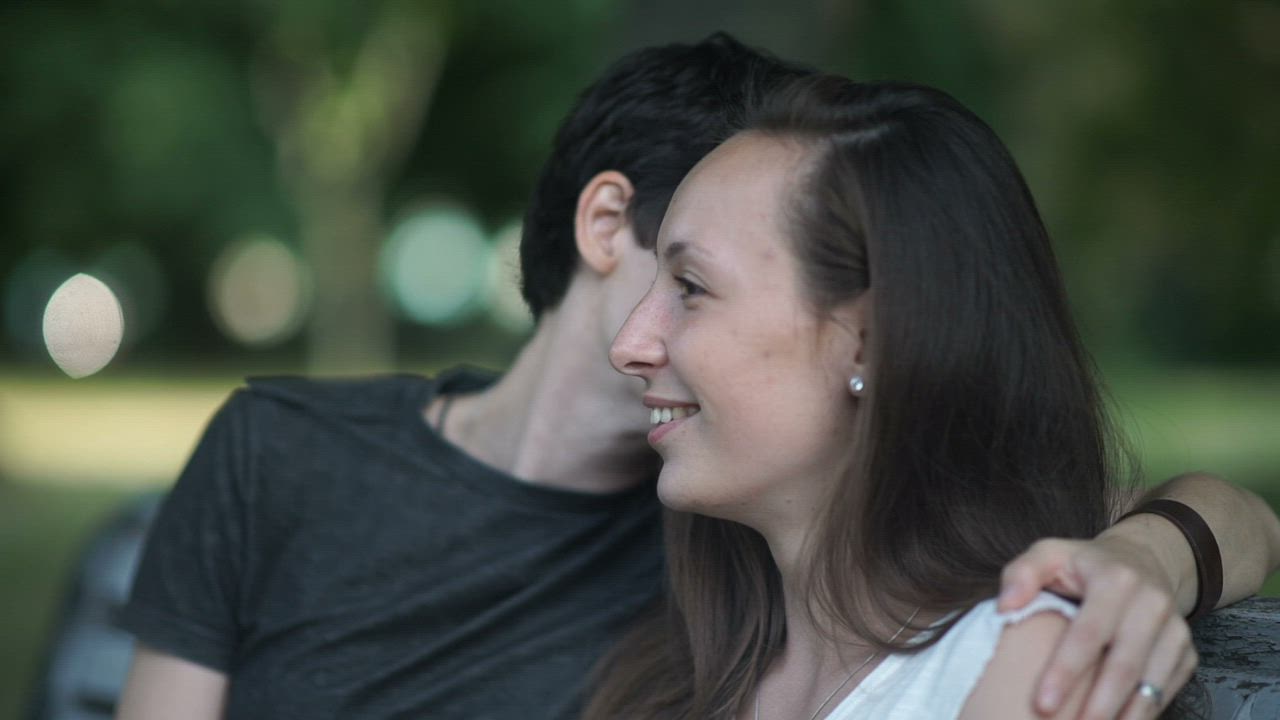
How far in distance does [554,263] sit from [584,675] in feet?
2.72

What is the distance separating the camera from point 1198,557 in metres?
1.98

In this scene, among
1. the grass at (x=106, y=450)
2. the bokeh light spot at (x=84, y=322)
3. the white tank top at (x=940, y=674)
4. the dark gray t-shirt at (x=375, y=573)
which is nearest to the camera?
the white tank top at (x=940, y=674)

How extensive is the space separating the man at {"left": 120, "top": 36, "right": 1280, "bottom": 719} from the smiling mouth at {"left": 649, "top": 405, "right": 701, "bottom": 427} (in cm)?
58

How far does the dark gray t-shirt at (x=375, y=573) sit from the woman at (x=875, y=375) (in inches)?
27.7

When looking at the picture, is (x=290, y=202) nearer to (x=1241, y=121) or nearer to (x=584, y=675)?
(x=1241, y=121)

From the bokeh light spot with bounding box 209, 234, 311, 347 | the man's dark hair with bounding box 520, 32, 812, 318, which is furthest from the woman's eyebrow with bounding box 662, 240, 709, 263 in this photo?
the bokeh light spot with bounding box 209, 234, 311, 347

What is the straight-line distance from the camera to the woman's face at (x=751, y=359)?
200 centimetres

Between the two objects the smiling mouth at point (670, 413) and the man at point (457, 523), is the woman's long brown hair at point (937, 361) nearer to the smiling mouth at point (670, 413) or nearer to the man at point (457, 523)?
the smiling mouth at point (670, 413)

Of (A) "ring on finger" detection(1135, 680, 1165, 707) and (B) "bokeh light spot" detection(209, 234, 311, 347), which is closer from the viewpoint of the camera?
(A) "ring on finger" detection(1135, 680, 1165, 707)

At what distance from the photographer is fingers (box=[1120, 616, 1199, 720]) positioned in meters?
1.67

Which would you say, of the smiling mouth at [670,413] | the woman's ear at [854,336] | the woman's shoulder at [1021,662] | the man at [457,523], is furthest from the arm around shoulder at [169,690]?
the woman's shoulder at [1021,662]

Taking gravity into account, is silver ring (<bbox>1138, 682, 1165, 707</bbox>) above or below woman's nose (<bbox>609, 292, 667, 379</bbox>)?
below

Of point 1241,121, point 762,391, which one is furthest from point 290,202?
point 762,391

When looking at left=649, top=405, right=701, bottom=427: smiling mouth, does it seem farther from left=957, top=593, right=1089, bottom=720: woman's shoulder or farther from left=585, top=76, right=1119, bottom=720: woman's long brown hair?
left=957, top=593, right=1089, bottom=720: woman's shoulder
